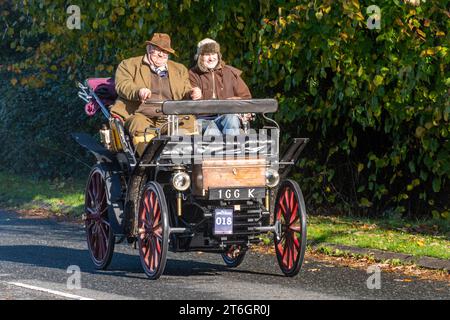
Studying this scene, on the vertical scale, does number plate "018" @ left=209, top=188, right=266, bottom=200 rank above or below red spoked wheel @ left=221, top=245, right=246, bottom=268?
above

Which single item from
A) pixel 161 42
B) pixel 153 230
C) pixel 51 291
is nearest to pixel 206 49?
pixel 161 42

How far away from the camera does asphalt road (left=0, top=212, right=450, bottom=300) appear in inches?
415

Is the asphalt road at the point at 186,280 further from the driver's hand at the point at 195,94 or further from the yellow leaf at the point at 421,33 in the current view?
the yellow leaf at the point at 421,33

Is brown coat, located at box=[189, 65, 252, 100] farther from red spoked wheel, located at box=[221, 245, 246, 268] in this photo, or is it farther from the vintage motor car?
red spoked wheel, located at box=[221, 245, 246, 268]

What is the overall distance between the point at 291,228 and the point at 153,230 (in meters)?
1.30

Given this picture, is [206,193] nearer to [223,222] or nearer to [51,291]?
[223,222]

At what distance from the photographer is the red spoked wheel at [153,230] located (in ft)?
36.2

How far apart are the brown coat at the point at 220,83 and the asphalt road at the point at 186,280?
5.80 ft

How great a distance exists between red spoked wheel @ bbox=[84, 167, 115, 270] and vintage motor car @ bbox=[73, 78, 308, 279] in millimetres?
373

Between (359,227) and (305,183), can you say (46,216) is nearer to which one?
(305,183)

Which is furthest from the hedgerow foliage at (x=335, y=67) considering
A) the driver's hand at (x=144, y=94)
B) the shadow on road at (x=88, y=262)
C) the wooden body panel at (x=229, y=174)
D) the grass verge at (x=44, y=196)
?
the shadow on road at (x=88, y=262)

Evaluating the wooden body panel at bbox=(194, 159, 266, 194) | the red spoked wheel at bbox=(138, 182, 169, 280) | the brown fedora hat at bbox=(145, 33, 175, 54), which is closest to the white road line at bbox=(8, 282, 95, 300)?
the red spoked wheel at bbox=(138, 182, 169, 280)

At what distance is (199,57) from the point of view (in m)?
12.8
